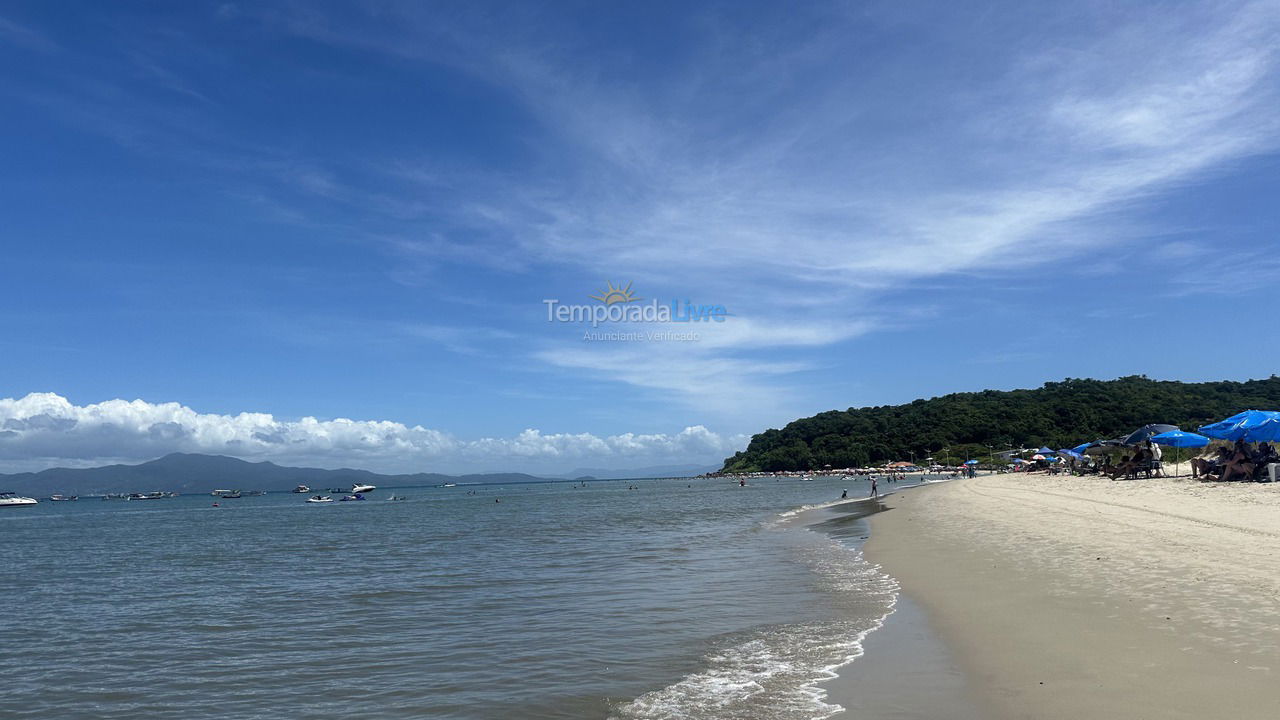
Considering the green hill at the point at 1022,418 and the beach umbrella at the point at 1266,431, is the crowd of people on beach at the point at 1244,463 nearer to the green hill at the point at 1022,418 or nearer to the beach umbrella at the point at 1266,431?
the beach umbrella at the point at 1266,431

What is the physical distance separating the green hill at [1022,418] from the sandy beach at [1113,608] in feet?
408

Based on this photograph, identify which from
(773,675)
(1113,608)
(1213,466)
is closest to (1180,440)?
(1213,466)

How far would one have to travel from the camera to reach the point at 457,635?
11.6 m

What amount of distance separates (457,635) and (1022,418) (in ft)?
502

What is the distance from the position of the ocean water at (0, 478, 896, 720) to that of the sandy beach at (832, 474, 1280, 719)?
162 centimetres

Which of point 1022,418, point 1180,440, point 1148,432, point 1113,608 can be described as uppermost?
point 1022,418

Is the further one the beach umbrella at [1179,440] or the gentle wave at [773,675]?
the beach umbrella at [1179,440]

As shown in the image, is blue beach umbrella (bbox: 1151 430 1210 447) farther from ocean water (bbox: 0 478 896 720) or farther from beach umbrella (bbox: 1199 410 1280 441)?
ocean water (bbox: 0 478 896 720)

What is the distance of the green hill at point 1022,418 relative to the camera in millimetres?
126562

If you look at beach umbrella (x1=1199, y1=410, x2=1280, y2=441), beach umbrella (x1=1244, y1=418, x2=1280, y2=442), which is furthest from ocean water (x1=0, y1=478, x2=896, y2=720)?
beach umbrella (x1=1244, y1=418, x2=1280, y2=442)

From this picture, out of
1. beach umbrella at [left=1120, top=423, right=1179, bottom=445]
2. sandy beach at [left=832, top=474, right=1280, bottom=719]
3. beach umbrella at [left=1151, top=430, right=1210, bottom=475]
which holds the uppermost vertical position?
beach umbrella at [left=1120, top=423, right=1179, bottom=445]

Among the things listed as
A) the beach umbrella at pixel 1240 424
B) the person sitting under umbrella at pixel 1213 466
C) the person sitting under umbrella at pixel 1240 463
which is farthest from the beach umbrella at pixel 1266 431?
the person sitting under umbrella at pixel 1213 466

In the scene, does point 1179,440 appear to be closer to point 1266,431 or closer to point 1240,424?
point 1240,424

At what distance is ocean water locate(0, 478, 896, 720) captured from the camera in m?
8.19
